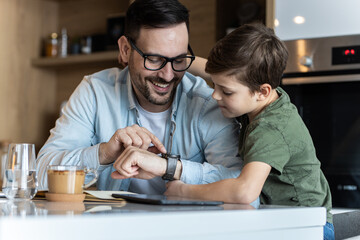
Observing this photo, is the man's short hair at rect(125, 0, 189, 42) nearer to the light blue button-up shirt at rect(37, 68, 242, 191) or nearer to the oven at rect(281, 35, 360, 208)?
the light blue button-up shirt at rect(37, 68, 242, 191)

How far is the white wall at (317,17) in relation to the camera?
2.39m

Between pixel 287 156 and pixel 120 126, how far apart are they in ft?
2.24

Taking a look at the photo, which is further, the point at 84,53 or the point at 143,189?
the point at 84,53

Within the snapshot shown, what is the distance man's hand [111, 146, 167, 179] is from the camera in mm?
1299

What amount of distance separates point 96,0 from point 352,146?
250 cm

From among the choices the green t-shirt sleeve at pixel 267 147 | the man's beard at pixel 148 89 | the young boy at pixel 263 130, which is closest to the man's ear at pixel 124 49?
the man's beard at pixel 148 89

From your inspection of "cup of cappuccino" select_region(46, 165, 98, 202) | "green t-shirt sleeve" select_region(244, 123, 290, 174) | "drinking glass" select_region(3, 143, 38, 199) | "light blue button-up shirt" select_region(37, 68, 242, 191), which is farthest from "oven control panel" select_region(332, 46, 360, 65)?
"drinking glass" select_region(3, 143, 38, 199)

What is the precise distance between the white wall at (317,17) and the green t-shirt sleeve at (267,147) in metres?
1.22

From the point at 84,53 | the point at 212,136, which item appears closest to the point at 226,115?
the point at 212,136

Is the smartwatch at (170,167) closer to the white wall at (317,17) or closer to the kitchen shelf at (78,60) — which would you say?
the white wall at (317,17)

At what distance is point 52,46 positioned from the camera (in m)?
4.17

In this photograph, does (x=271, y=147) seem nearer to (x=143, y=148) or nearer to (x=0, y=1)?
(x=143, y=148)

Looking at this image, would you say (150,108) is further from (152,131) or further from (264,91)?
(264,91)

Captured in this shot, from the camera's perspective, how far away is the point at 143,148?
4.77ft
